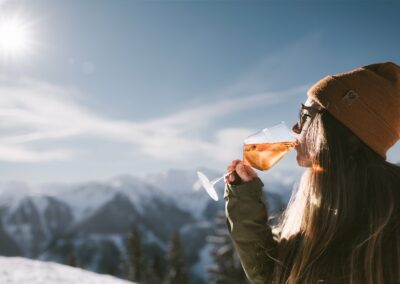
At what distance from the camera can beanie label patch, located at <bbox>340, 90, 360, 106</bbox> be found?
2.36 meters

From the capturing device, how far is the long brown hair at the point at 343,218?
2.12 m

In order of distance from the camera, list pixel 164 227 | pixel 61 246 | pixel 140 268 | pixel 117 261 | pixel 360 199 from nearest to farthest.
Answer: pixel 360 199, pixel 140 268, pixel 117 261, pixel 61 246, pixel 164 227

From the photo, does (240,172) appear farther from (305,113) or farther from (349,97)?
(349,97)

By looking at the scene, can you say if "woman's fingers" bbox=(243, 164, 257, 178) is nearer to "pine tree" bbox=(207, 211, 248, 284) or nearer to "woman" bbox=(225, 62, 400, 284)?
"woman" bbox=(225, 62, 400, 284)

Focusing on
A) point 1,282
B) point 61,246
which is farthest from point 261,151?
point 61,246

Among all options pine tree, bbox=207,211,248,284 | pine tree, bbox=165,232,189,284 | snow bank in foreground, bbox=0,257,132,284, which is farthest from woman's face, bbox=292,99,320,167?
pine tree, bbox=165,232,189,284

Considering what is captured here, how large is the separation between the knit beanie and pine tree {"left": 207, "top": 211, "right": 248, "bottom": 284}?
25.3 metres

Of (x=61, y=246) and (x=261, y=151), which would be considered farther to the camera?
(x=61, y=246)

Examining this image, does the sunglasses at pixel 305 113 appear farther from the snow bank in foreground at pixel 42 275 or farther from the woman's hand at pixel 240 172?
the snow bank in foreground at pixel 42 275

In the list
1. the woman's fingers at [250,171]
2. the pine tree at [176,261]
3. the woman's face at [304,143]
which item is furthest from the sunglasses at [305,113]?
the pine tree at [176,261]

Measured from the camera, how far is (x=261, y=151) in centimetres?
266

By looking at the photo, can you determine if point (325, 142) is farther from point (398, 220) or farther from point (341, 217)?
point (398, 220)

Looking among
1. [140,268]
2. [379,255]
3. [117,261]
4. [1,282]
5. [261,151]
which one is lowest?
[117,261]

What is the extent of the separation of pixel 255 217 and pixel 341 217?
495mm
